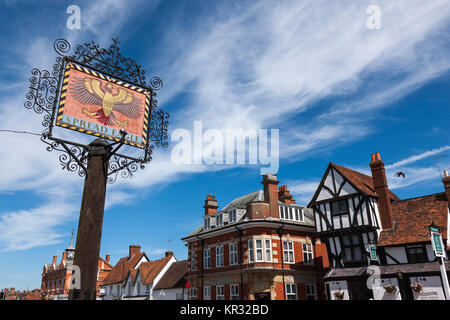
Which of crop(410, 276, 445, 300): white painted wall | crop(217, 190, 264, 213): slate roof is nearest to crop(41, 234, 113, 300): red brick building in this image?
crop(217, 190, 264, 213): slate roof

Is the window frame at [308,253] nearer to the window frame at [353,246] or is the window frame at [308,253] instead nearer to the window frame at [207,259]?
the window frame at [353,246]

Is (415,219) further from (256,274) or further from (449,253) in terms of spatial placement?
(256,274)

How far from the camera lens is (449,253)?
20844 mm

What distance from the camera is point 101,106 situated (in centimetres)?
968

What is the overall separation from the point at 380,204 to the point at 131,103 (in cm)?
2171

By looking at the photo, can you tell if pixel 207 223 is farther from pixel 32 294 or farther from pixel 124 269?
pixel 32 294

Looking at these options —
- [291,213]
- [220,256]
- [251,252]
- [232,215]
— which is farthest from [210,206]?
[251,252]

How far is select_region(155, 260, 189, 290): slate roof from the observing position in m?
36.6

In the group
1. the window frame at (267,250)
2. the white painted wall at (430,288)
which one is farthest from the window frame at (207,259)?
the white painted wall at (430,288)

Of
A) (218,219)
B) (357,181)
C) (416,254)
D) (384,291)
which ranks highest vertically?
(357,181)

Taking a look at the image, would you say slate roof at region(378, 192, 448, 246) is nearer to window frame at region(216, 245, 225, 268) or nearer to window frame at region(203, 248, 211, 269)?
window frame at region(216, 245, 225, 268)

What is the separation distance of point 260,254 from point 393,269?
9.57m

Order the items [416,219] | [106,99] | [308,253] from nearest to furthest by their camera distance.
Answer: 1. [106,99]
2. [416,219]
3. [308,253]

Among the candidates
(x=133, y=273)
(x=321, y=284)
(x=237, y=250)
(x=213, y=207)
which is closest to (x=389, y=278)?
(x=321, y=284)
